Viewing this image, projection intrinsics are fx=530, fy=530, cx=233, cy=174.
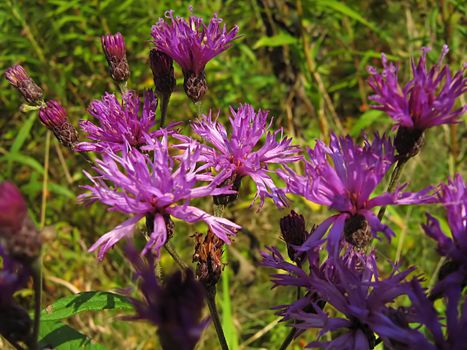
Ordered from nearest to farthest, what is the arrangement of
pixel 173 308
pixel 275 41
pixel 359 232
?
pixel 173 308 < pixel 359 232 < pixel 275 41

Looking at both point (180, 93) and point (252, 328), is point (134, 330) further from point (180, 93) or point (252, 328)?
point (180, 93)

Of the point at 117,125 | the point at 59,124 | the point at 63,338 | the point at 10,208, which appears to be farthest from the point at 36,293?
the point at 59,124

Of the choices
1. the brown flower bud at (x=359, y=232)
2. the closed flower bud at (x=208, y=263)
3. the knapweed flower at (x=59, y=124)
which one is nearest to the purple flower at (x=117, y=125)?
the knapweed flower at (x=59, y=124)

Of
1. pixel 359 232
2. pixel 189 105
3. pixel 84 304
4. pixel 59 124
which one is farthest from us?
pixel 189 105

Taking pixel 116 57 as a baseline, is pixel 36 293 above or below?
below

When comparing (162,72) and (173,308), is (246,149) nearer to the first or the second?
(162,72)

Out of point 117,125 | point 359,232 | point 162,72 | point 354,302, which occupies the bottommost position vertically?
point 354,302

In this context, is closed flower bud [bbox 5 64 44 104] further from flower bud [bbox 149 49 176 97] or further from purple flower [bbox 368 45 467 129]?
purple flower [bbox 368 45 467 129]
